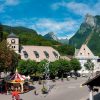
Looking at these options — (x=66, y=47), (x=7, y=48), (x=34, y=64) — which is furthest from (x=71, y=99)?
(x=66, y=47)

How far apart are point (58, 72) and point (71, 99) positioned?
4090 centimetres

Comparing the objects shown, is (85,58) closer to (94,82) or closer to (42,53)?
(42,53)

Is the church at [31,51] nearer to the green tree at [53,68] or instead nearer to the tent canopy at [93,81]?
the green tree at [53,68]

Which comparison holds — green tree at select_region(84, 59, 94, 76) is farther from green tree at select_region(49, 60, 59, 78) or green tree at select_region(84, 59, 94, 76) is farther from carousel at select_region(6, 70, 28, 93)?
carousel at select_region(6, 70, 28, 93)

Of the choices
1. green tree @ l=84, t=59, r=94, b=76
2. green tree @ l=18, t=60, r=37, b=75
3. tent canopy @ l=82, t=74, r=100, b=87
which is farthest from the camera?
green tree @ l=84, t=59, r=94, b=76

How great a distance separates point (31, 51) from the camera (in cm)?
11025

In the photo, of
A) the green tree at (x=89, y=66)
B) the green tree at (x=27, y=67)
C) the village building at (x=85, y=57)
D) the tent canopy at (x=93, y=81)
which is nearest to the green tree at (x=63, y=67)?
the green tree at (x=27, y=67)

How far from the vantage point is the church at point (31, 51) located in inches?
4225

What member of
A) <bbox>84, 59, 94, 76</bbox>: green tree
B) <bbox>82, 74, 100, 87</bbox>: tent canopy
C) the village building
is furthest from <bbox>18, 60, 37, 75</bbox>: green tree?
<bbox>82, 74, 100, 87</bbox>: tent canopy

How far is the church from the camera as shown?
10731 cm

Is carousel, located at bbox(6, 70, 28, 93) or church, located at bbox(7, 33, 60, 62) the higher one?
church, located at bbox(7, 33, 60, 62)

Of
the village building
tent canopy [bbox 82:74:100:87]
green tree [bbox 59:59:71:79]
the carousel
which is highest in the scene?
the village building

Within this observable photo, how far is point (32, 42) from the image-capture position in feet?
592

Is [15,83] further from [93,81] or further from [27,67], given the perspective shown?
[93,81]
